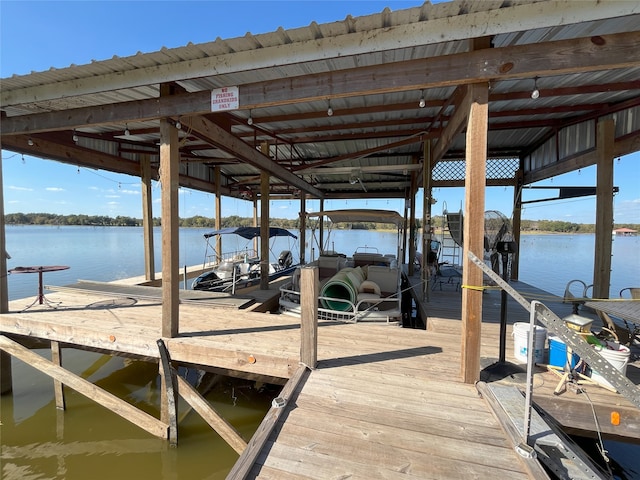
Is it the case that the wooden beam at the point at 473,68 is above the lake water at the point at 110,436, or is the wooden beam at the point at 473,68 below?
above

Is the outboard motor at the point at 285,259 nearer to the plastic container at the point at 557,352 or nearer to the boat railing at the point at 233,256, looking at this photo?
the boat railing at the point at 233,256

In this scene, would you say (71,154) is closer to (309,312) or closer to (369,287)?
(309,312)

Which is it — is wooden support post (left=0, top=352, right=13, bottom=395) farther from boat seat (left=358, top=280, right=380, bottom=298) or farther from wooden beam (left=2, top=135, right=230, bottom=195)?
boat seat (left=358, top=280, right=380, bottom=298)

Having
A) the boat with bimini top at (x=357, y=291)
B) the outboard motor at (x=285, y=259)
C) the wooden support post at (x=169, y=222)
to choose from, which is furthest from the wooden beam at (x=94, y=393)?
the outboard motor at (x=285, y=259)

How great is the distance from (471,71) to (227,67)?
8.01 ft

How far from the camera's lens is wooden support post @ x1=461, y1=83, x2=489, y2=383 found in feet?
8.36

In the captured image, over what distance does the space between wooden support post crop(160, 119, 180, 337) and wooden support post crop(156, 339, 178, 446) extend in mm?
273

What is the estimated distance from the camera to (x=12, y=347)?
4.45 metres

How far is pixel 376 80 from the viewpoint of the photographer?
287 cm

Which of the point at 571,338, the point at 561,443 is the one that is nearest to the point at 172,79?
the point at 571,338

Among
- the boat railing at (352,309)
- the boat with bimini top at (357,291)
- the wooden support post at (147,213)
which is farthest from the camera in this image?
the wooden support post at (147,213)

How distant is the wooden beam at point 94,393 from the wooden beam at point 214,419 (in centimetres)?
69

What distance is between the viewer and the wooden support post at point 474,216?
255cm

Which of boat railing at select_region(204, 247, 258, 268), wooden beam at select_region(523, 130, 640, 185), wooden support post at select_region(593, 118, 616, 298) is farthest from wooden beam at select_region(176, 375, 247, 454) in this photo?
wooden beam at select_region(523, 130, 640, 185)
